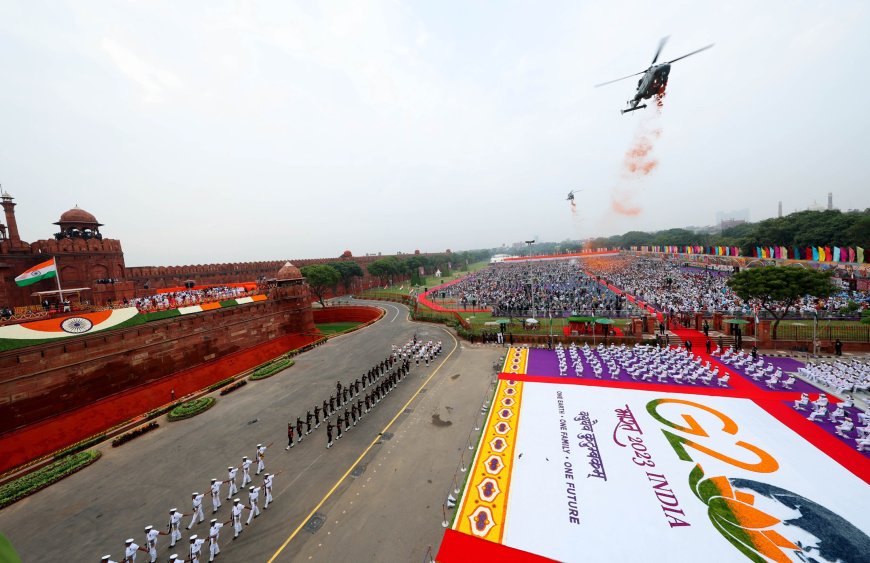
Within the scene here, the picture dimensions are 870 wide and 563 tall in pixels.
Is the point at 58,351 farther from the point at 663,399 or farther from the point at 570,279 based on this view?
the point at 570,279

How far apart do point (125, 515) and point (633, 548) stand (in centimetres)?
1738

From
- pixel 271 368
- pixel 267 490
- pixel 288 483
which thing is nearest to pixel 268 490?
pixel 267 490

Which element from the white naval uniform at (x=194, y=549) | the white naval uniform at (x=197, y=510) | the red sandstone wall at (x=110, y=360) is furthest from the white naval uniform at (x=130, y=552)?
the red sandstone wall at (x=110, y=360)

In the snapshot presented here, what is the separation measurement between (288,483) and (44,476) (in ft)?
36.0

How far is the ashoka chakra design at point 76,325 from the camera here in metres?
20.9

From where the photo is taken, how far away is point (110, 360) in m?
22.5

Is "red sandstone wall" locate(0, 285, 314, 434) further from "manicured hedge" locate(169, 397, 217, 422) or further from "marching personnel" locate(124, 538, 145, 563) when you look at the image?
"marching personnel" locate(124, 538, 145, 563)

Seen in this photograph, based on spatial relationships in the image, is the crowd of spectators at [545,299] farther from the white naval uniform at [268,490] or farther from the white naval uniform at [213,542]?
the white naval uniform at [213,542]

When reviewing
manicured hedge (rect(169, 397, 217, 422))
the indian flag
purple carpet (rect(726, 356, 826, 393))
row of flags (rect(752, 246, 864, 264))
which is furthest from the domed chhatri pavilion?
row of flags (rect(752, 246, 864, 264))

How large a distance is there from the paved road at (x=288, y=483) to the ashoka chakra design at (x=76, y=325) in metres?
8.88

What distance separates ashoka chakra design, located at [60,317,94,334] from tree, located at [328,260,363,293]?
154 feet

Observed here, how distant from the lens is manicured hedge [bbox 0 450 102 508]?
1366 cm

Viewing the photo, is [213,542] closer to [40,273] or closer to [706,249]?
[40,273]

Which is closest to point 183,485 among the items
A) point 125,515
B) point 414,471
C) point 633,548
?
point 125,515
